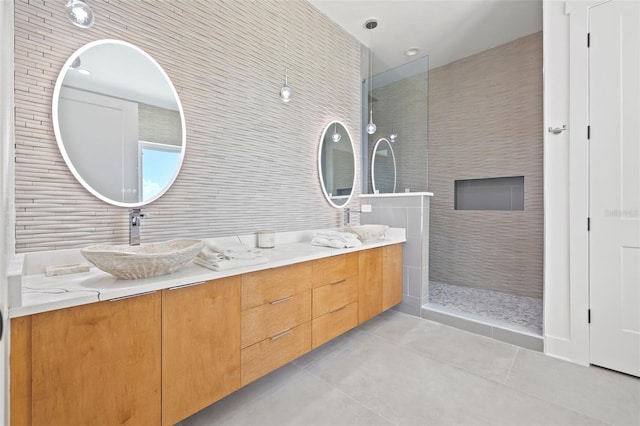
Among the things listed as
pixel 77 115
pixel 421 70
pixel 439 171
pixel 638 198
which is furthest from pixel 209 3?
pixel 439 171

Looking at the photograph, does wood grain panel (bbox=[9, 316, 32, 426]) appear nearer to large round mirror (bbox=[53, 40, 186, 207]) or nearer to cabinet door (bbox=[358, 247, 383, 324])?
large round mirror (bbox=[53, 40, 186, 207])

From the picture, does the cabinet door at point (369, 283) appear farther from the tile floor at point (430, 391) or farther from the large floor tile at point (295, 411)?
the large floor tile at point (295, 411)

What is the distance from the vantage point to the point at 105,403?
1.02m

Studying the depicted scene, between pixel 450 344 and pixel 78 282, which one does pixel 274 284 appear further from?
pixel 450 344

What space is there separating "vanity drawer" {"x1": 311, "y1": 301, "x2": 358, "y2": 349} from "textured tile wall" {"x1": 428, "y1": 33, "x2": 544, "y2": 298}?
7.43ft

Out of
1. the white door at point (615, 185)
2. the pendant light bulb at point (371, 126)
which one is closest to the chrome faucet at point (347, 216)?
the pendant light bulb at point (371, 126)

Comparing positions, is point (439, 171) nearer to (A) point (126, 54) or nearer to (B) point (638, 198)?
(B) point (638, 198)

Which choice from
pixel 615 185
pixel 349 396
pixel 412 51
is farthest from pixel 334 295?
pixel 412 51

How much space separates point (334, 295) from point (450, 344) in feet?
3.48

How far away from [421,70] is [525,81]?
4.45ft

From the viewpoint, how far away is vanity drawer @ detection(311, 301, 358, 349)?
6.08 feet

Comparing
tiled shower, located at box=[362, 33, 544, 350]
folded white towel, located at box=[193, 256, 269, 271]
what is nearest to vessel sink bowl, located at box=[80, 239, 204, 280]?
folded white towel, located at box=[193, 256, 269, 271]

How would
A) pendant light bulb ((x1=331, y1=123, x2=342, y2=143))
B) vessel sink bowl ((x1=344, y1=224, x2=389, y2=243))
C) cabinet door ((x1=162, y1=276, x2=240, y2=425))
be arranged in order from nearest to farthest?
cabinet door ((x1=162, y1=276, x2=240, y2=425)) → vessel sink bowl ((x1=344, y1=224, x2=389, y2=243)) → pendant light bulb ((x1=331, y1=123, x2=342, y2=143))

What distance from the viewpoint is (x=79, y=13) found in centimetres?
127
